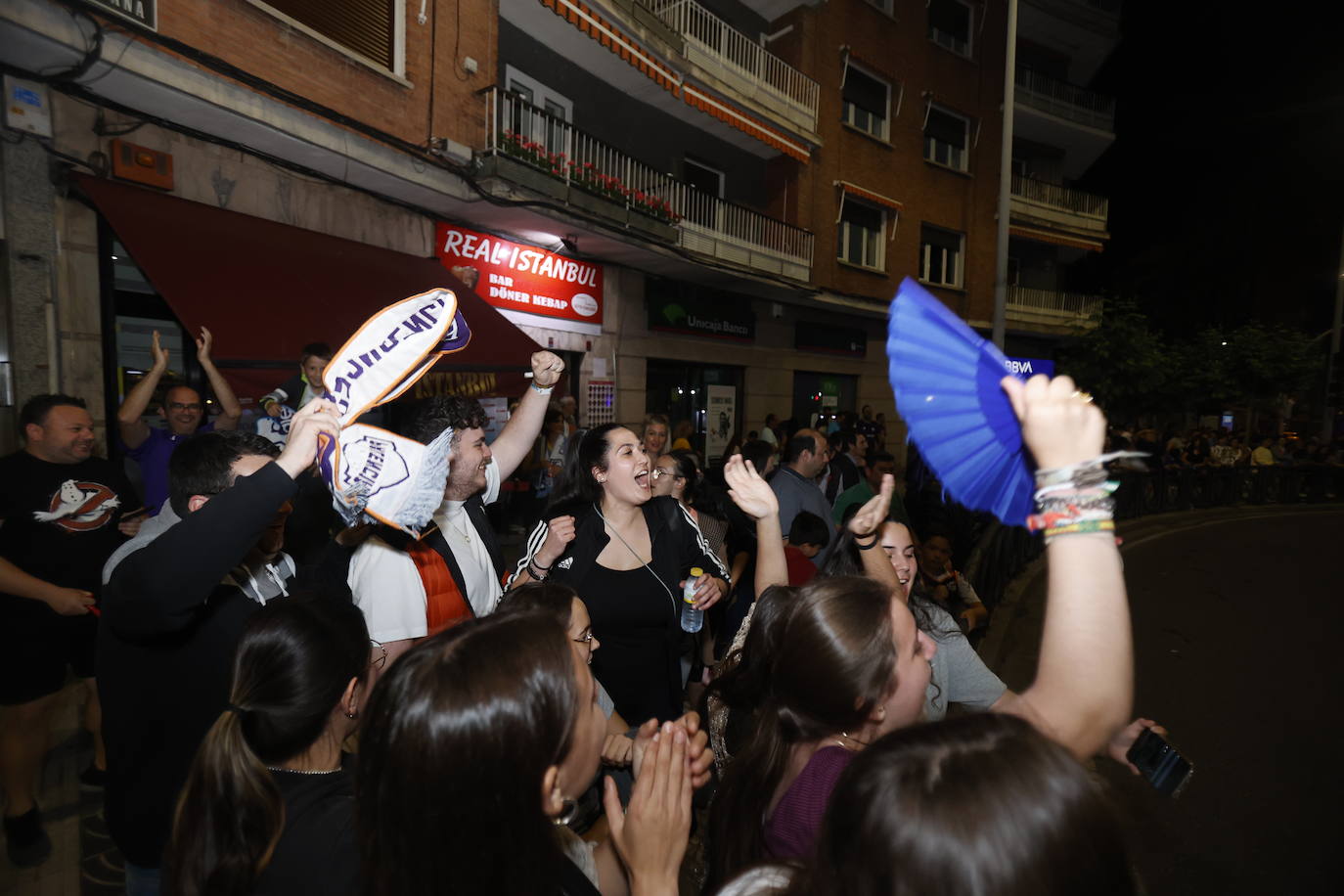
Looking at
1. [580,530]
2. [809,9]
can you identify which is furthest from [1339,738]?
[809,9]

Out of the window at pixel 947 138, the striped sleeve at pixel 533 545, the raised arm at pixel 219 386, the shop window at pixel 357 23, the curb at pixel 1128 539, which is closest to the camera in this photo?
the striped sleeve at pixel 533 545

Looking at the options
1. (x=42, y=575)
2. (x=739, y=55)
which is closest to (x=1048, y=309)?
(x=739, y=55)

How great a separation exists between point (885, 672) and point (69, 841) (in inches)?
157

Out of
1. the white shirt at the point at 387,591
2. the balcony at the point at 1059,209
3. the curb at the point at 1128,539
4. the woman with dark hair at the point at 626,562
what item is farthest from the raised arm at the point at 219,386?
the balcony at the point at 1059,209

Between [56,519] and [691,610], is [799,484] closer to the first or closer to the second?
[691,610]

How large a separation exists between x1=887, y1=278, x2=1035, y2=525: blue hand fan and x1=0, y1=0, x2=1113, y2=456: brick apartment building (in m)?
5.51

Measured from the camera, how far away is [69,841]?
3.08 m

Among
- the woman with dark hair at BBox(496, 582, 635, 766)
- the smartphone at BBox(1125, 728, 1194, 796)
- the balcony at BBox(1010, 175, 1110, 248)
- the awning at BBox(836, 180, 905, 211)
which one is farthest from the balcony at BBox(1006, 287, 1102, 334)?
the woman with dark hair at BBox(496, 582, 635, 766)

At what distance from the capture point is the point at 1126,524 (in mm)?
13188

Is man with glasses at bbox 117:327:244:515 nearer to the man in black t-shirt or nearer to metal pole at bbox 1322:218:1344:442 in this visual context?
the man in black t-shirt

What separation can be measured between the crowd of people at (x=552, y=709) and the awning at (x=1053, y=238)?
19862 millimetres

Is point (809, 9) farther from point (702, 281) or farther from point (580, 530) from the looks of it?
point (580, 530)

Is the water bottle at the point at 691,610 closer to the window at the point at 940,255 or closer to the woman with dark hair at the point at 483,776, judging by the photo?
the woman with dark hair at the point at 483,776

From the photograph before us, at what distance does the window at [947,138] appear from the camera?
17.4 m
